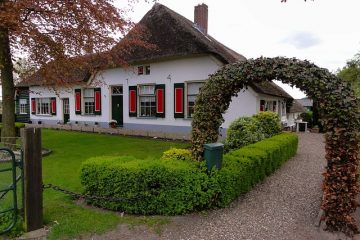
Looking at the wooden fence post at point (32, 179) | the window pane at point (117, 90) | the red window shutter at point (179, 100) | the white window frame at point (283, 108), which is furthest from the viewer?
the white window frame at point (283, 108)

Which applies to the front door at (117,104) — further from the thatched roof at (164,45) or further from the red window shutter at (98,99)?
the thatched roof at (164,45)

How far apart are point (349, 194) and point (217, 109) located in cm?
271

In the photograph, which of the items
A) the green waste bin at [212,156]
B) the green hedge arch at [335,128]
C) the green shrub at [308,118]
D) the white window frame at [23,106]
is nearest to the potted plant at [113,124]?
the white window frame at [23,106]

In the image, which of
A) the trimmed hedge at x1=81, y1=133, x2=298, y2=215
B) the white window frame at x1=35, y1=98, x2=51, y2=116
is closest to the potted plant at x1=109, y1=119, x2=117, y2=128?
the white window frame at x1=35, y1=98, x2=51, y2=116

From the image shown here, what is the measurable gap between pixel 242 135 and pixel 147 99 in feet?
26.8

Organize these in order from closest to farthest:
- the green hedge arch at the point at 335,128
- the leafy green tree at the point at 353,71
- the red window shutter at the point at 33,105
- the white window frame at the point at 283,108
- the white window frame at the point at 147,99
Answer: the green hedge arch at the point at 335,128 < the white window frame at the point at 147,99 < the white window frame at the point at 283,108 < the red window shutter at the point at 33,105 < the leafy green tree at the point at 353,71

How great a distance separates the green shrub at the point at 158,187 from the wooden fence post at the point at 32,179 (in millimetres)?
1155

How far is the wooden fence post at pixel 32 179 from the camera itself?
4301 mm

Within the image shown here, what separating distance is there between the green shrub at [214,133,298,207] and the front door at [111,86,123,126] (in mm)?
11167

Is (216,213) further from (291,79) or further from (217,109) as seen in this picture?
(291,79)

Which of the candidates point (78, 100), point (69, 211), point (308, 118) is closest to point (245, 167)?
point (69, 211)

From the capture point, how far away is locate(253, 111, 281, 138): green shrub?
11.9 m

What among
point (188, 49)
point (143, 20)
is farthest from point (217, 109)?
point (143, 20)

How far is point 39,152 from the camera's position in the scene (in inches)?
174
